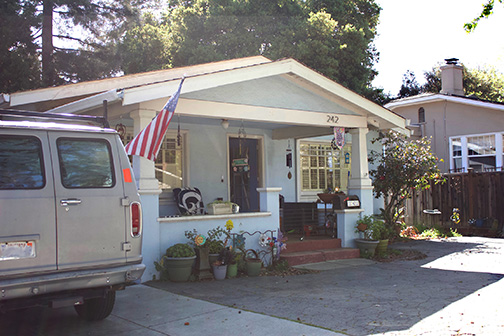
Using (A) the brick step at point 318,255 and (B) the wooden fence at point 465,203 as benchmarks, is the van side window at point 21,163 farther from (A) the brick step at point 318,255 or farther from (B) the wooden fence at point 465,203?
(B) the wooden fence at point 465,203

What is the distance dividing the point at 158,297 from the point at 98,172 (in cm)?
242

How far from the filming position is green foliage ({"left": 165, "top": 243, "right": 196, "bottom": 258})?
24.5 feet

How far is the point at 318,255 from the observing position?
369 inches

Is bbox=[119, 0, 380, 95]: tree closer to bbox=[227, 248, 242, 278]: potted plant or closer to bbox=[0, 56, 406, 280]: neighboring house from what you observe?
bbox=[0, 56, 406, 280]: neighboring house

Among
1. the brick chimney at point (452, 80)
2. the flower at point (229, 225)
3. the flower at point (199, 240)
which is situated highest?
the brick chimney at point (452, 80)

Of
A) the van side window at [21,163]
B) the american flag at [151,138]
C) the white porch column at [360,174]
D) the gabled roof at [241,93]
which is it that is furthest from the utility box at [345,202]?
the van side window at [21,163]

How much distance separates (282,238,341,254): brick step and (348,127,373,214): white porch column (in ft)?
3.39

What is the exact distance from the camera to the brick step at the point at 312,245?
9542 mm

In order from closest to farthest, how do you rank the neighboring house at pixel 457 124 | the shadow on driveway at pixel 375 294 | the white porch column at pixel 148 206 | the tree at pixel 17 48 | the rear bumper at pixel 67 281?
the rear bumper at pixel 67 281
the shadow on driveway at pixel 375 294
the white porch column at pixel 148 206
the tree at pixel 17 48
the neighboring house at pixel 457 124

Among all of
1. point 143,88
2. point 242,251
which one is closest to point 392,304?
point 242,251

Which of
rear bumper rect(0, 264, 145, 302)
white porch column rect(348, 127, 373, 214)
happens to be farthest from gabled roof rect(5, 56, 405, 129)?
rear bumper rect(0, 264, 145, 302)

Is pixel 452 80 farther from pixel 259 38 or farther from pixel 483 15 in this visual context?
pixel 483 15

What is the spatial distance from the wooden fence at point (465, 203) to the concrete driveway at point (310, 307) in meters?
5.54

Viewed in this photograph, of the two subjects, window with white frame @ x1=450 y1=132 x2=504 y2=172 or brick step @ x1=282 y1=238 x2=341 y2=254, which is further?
window with white frame @ x1=450 y1=132 x2=504 y2=172
